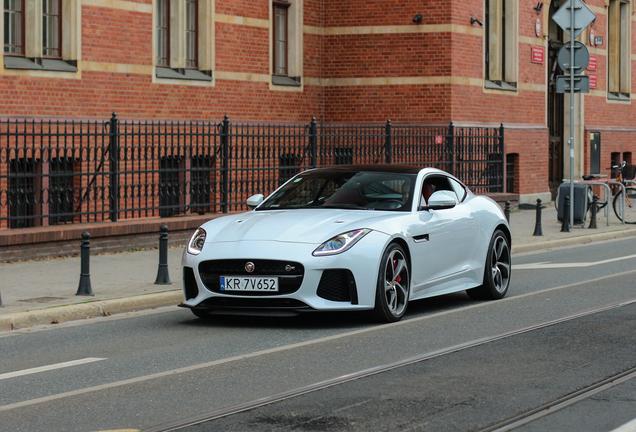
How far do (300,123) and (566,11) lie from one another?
702 centimetres

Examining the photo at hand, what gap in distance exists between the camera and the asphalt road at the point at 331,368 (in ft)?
19.6

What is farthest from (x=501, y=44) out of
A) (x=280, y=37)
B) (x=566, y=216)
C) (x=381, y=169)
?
(x=381, y=169)

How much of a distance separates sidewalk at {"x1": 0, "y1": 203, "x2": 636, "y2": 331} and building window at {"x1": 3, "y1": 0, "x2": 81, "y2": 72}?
4.41 metres

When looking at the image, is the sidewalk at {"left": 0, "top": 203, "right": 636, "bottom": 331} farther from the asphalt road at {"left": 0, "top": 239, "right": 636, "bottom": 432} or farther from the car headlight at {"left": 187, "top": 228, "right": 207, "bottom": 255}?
the car headlight at {"left": 187, "top": 228, "right": 207, "bottom": 255}

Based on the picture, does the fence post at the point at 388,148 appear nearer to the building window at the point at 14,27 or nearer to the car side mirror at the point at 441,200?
the building window at the point at 14,27

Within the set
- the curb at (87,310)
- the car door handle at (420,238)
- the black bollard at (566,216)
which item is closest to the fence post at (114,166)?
A: the curb at (87,310)

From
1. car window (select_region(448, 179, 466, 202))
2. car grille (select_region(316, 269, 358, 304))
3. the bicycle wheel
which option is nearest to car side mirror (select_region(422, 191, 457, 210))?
car window (select_region(448, 179, 466, 202))

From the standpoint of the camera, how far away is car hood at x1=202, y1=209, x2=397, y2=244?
29.8ft

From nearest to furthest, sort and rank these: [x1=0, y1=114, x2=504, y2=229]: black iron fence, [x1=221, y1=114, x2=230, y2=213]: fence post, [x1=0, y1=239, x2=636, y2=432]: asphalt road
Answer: [x1=0, y1=239, x2=636, y2=432]: asphalt road < [x1=0, y1=114, x2=504, y2=229]: black iron fence < [x1=221, y1=114, x2=230, y2=213]: fence post

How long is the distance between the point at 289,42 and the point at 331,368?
59.1 ft

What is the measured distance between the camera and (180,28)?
2111 cm

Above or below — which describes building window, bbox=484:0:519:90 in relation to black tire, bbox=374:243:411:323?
above

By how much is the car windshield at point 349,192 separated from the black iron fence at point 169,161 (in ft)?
15.7

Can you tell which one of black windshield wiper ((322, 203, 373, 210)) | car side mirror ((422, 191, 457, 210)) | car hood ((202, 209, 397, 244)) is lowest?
car hood ((202, 209, 397, 244))
